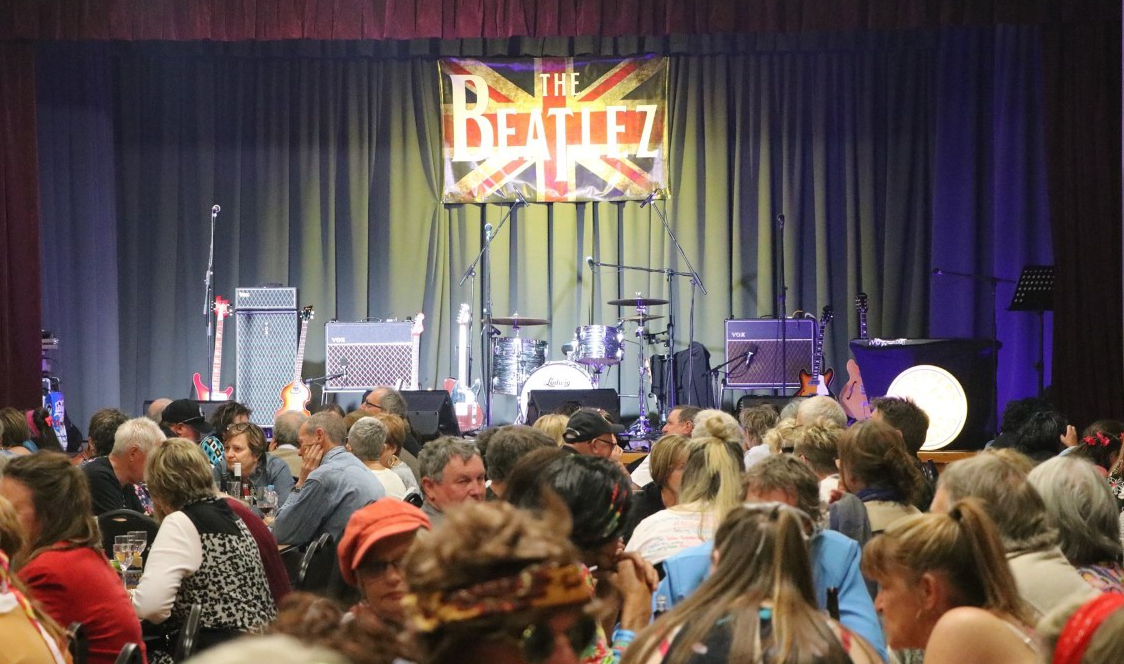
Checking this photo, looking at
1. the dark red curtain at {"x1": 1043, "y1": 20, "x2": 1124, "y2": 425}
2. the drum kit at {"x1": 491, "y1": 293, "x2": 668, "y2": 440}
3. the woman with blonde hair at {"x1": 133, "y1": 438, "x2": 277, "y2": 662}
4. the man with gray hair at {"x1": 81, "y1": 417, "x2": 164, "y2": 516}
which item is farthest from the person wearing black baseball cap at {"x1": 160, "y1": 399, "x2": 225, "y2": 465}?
the dark red curtain at {"x1": 1043, "y1": 20, "x2": 1124, "y2": 425}

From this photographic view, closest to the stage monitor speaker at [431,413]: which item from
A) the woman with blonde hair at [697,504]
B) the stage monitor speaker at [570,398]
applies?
the stage monitor speaker at [570,398]

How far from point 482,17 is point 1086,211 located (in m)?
5.12

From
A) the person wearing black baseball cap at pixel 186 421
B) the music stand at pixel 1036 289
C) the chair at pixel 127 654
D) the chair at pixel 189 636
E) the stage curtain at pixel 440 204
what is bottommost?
the chair at pixel 189 636

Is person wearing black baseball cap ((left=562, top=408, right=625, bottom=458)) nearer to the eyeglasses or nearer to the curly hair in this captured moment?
the curly hair

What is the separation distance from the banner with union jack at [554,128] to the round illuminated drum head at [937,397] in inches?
167

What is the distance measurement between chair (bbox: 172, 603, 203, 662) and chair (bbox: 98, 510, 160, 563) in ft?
3.34

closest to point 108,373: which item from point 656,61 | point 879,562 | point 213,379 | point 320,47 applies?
point 213,379

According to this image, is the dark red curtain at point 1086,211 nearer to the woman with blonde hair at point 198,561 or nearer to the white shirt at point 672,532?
the white shirt at point 672,532

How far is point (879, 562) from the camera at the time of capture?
101 inches

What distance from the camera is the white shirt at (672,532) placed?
368cm

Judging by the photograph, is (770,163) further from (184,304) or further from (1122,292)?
(184,304)

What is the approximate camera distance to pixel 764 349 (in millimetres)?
12102

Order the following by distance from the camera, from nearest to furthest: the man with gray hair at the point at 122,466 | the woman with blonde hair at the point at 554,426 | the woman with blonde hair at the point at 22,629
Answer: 1. the woman with blonde hair at the point at 22,629
2. the man with gray hair at the point at 122,466
3. the woman with blonde hair at the point at 554,426

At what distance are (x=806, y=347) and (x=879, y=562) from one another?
9.65 meters
